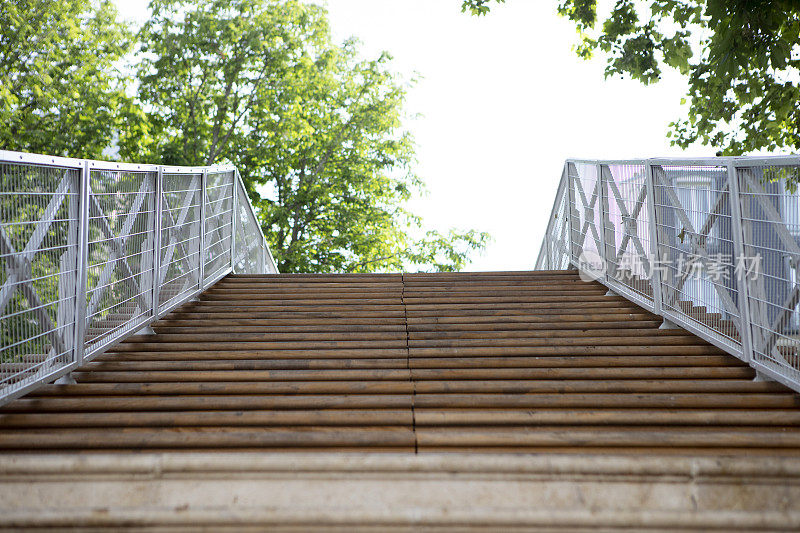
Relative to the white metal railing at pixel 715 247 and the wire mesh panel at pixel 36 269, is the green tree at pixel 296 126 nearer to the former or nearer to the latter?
the white metal railing at pixel 715 247

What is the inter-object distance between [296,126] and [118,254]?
13243mm

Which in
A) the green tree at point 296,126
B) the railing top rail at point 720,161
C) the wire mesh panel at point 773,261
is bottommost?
the wire mesh panel at point 773,261

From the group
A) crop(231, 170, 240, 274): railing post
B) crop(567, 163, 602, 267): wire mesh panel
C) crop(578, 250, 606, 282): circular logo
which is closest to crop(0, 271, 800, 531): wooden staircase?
crop(578, 250, 606, 282): circular logo

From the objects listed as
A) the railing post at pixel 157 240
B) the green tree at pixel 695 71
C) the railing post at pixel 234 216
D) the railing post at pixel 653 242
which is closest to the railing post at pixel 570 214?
the green tree at pixel 695 71

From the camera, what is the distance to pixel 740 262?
11.1 feet

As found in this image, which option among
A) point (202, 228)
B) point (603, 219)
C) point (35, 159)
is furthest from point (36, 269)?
point (603, 219)

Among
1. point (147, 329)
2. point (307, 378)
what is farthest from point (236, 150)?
point (307, 378)

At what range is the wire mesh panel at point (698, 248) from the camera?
140 inches

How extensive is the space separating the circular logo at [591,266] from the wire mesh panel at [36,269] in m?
3.99

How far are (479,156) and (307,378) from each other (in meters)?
27.7

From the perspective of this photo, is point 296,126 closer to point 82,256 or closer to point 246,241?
point 246,241

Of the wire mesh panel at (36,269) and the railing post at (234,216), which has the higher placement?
the railing post at (234,216)

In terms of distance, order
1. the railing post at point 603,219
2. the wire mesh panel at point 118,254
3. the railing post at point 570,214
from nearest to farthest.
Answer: the wire mesh panel at point 118,254, the railing post at point 603,219, the railing post at point 570,214

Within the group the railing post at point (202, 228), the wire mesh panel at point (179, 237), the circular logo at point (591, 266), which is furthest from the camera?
the circular logo at point (591, 266)
